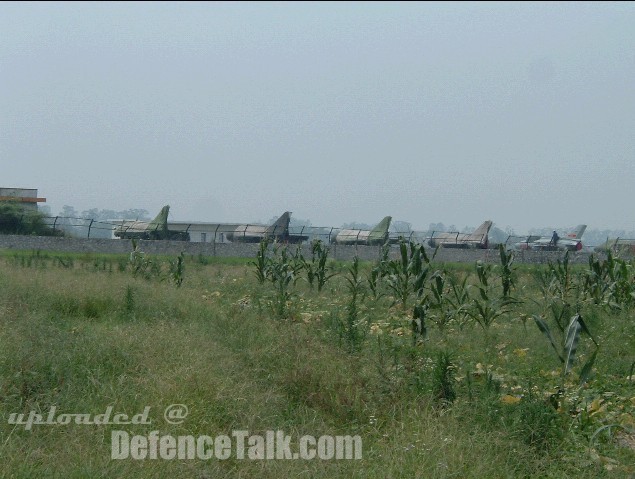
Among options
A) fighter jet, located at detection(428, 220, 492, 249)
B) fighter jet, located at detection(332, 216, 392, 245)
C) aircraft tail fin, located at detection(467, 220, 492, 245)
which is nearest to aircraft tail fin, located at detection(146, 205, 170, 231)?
fighter jet, located at detection(332, 216, 392, 245)

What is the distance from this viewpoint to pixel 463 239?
46750 mm

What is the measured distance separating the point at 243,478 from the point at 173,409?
41.1 inches

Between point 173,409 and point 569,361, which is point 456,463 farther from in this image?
point 173,409

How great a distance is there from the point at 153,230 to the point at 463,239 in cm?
2007

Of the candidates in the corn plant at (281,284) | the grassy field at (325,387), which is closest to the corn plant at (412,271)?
the grassy field at (325,387)

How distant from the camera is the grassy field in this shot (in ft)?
17.2

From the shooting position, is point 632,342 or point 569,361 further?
point 632,342

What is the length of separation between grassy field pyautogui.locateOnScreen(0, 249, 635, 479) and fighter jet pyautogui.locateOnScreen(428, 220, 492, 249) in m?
35.4

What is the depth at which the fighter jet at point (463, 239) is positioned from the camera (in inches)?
1797

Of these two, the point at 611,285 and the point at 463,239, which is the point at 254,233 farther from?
the point at 611,285

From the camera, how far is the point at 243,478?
510cm

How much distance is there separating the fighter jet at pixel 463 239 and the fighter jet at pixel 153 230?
54.4 feet

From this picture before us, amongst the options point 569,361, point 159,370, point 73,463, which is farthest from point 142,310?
point 569,361

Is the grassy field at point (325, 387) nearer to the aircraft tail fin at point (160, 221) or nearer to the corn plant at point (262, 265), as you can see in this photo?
the corn plant at point (262, 265)
